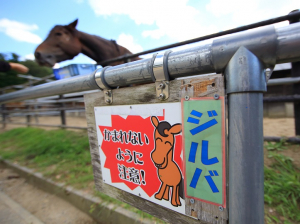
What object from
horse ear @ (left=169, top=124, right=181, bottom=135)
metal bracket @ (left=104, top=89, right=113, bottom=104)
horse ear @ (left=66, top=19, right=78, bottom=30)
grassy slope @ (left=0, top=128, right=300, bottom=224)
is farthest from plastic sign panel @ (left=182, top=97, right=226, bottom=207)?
horse ear @ (left=66, top=19, right=78, bottom=30)

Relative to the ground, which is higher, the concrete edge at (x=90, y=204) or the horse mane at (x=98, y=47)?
the horse mane at (x=98, y=47)

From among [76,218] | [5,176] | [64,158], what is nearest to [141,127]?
[76,218]

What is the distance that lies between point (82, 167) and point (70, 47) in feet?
5.05

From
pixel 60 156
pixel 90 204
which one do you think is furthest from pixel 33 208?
pixel 60 156

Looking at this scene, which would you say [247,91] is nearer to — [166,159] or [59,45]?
[166,159]

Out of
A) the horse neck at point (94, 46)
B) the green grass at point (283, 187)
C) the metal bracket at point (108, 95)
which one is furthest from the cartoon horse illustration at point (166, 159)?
the horse neck at point (94, 46)

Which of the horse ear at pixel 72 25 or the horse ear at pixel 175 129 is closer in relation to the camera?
the horse ear at pixel 175 129

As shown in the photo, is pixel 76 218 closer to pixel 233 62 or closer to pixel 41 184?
pixel 41 184

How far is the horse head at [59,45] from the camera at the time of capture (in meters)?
2.03

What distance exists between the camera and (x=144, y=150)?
26.6 inches

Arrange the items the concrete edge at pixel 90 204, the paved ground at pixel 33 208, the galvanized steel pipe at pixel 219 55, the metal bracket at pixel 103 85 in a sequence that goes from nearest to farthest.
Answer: the galvanized steel pipe at pixel 219 55 → the metal bracket at pixel 103 85 → the concrete edge at pixel 90 204 → the paved ground at pixel 33 208

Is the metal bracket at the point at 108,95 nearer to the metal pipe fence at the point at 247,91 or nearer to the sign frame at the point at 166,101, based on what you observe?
the sign frame at the point at 166,101

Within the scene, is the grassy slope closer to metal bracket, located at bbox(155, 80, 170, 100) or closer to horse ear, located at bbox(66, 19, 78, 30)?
metal bracket, located at bbox(155, 80, 170, 100)

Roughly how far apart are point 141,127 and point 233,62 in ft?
Answer: 1.32
